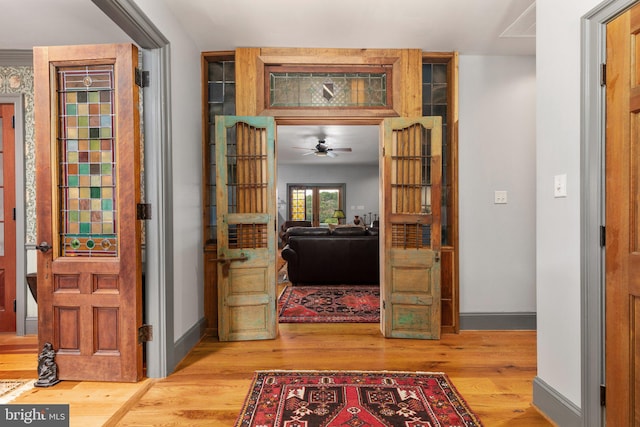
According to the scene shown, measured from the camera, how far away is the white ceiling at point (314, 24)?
2.62 m

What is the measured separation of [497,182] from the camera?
3477mm

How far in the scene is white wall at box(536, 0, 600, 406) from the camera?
1.83m

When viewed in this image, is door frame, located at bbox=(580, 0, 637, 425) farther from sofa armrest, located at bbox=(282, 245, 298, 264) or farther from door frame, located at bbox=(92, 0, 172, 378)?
sofa armrest, located at bbox=(282, 245, 298, 264)

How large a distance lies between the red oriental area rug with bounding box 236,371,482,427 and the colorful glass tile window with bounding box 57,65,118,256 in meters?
1.48

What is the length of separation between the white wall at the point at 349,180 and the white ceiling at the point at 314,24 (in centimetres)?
867

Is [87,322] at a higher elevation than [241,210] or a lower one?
lower

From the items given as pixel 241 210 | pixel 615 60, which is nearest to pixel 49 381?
pixel 241 210

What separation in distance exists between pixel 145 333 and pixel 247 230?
122 cm

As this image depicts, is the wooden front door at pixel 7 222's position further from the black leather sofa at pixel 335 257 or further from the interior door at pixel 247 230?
the black leather sofa at pixel 335 257

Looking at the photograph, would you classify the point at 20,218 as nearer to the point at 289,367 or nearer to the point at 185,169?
the point at 185,169

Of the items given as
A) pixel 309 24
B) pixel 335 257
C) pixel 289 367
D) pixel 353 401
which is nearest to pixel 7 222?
pixel 289 367

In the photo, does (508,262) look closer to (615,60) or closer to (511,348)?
(511,348)

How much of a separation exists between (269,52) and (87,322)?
108 inches

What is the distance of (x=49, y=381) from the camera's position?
2.38 m
